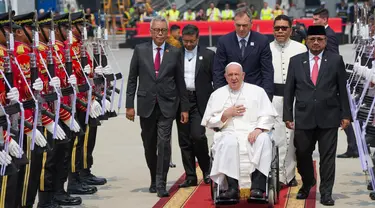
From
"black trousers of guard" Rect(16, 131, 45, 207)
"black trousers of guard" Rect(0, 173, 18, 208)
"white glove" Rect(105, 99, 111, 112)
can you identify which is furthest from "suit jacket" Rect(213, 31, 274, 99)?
"black trousers of guard" Rect(0, 173, 18, 208)

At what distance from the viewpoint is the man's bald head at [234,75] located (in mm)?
10883

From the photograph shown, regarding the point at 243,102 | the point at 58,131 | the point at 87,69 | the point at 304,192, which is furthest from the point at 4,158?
the point at 304,192

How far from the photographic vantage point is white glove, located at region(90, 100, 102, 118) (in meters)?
12.0

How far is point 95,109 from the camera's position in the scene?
39.7ft

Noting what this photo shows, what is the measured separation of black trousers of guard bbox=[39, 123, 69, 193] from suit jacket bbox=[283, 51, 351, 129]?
2.43 metres

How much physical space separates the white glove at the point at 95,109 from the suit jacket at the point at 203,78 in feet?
3.86

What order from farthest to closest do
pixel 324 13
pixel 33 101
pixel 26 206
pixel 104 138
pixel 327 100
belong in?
1. pixel 104 138
2. pixel 324 13
3. pixel 327 100
4. pixel 26 206
5. pixel 33 101

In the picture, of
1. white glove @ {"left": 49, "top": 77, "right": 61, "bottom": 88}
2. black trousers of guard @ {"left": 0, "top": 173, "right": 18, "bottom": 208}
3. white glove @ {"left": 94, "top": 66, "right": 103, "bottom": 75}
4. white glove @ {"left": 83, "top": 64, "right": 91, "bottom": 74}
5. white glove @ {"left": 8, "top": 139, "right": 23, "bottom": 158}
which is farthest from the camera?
white glove @ {"left": 94, "top": 66, "right": 103, "bottom": 75}

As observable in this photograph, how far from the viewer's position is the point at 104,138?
1694 cm

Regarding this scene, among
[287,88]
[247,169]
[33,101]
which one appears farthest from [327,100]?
[33,101]

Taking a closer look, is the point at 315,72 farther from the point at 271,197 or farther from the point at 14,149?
the point at 14,149

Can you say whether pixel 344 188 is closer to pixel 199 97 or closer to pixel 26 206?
pixel 199 97

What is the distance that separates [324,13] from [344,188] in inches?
105

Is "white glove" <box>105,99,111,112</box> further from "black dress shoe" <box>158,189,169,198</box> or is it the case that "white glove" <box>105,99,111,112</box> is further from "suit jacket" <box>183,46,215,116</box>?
"black dress shoe" <box>158,189,169,198</box>
